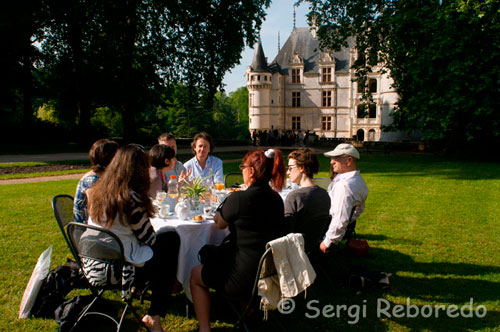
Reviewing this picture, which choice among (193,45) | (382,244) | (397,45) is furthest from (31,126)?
(382,244)

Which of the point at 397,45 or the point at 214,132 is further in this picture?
the point at 214,132

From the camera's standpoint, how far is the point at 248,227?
2984mm

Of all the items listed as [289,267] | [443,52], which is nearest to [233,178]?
[289,267]

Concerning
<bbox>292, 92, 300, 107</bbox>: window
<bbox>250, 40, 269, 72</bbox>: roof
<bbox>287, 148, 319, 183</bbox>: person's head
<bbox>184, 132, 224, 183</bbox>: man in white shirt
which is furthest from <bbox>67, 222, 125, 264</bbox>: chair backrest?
<bbox>292, 92, 300, 107</bbox>: window

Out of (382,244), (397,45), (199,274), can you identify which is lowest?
(382,244)

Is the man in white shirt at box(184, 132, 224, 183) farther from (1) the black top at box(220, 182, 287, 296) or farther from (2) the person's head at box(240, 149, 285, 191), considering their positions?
(1) the black top at box(220, 182, 287, 296)

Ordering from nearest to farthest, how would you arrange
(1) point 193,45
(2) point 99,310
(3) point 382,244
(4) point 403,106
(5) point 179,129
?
(2) point 99,310 < (3) point 382,244 < (1) point 193,45 < (4) point 403,106 < (5) point 179,129

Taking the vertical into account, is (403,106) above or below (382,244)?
above

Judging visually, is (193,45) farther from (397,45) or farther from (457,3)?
(457,3)

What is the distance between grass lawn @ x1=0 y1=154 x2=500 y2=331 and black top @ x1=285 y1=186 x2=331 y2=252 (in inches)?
33.5

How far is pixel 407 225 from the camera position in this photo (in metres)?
7.32

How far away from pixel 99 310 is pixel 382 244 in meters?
4.47

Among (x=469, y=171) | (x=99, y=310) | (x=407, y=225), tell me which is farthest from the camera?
(x=469, y=171)

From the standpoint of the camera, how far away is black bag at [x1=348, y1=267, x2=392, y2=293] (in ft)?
14.3
